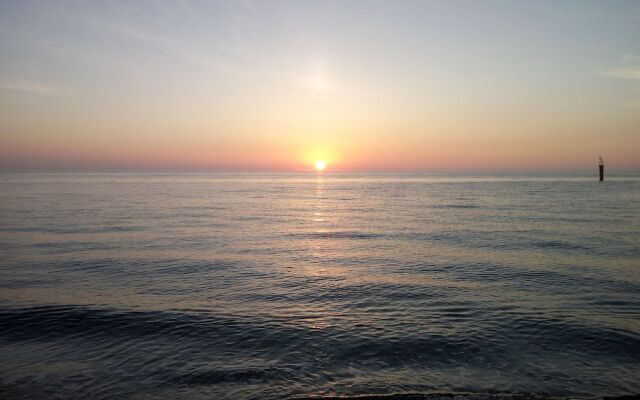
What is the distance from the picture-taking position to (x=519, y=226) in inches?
1647

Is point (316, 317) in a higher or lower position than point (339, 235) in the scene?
lower

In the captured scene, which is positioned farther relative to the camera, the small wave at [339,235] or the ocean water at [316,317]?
the small wave at [339,235]

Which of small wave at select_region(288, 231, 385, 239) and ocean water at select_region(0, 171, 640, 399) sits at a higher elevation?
small wave at select_region(288, 231, 385, 239)

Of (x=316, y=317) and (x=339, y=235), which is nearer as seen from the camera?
(x=316, y=317)

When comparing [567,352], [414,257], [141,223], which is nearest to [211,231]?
[141,223]

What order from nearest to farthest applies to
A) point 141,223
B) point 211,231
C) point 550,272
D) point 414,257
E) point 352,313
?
point 352,313, point 550,272, point 414,257, point 211,231, point 141,223

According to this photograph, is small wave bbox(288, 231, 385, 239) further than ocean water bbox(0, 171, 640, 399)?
Yes

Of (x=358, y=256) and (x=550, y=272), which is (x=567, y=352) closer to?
(x=550, y=272)

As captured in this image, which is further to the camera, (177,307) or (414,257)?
(414,257)

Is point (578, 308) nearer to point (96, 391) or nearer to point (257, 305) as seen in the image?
point (257, 305)

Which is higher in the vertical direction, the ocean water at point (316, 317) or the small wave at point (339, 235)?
the small wave at point (339, 235)

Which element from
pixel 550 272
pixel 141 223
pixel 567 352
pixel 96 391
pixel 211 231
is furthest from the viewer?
pixel 141 223

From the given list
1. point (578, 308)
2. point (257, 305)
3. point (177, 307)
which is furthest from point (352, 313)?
point (578, 308)

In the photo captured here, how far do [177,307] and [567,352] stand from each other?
14.1 metres
